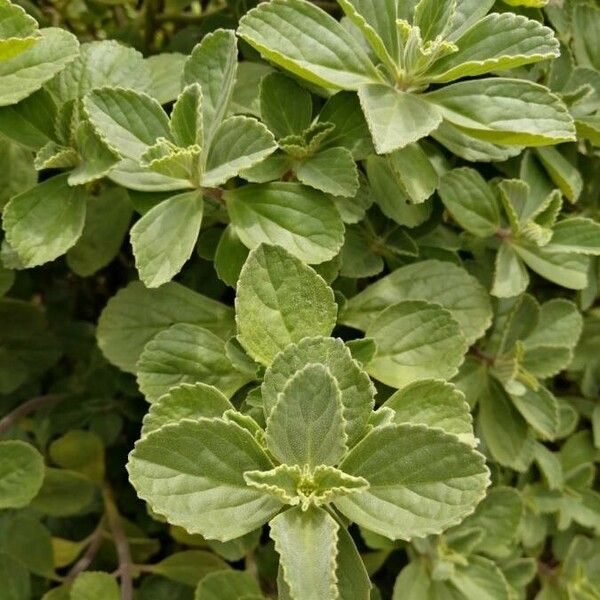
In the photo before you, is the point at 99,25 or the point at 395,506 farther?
the point at 99,25

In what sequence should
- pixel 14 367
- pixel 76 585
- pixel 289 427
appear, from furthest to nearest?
pixel 14 367 < pixel 76 585 < pixel 289 427

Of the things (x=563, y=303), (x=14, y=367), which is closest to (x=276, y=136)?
(x=563, y=303)

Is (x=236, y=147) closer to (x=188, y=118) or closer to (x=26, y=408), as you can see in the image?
(x=188, y=118)

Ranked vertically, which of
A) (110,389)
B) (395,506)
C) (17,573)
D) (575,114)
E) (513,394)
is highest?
(575,114)

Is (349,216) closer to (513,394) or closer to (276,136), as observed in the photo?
(276,136)

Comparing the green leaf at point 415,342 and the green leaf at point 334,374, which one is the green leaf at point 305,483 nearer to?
the green leaf at point 334,374

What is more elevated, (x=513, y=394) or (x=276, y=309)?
(x=276, y=309)

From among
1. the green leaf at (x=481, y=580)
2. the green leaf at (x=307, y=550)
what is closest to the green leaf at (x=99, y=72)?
the green leaf at (x=307, y=550)

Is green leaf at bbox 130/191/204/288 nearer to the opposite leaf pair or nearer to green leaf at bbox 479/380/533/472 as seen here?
the opposite leaf pair
